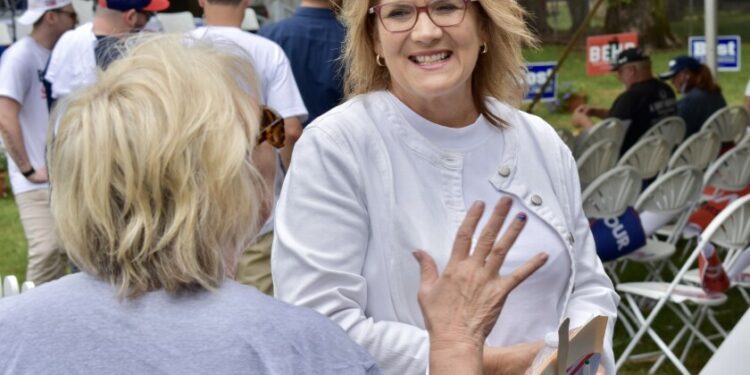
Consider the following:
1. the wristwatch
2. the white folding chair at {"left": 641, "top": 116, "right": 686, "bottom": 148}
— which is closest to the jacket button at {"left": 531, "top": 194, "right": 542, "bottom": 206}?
the wristwatch

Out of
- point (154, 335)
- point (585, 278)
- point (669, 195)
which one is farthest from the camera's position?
point (669, 195)

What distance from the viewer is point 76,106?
177 centimetres

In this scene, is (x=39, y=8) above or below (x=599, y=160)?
above

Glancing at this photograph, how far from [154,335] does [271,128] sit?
2.98ft

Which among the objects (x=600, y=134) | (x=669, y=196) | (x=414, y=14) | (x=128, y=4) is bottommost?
(x=600, y=134)

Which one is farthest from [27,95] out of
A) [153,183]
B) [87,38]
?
[153,183]

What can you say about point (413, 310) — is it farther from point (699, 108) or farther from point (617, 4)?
point (617, 4)

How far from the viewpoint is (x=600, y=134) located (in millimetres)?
9594

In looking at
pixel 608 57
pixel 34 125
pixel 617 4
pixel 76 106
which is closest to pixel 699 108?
pixel 608 57

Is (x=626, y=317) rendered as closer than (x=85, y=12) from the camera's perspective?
Yes

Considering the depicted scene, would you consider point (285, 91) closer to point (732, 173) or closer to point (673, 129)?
point (732, 173)

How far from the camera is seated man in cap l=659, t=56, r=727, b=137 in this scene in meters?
10.8

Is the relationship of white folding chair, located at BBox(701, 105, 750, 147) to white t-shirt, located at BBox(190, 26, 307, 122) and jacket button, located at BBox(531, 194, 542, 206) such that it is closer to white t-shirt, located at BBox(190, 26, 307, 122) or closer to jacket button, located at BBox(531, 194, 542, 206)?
white t-shirt, located at BBox(190, 26, 307, 122)

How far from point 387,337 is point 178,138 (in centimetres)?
80
